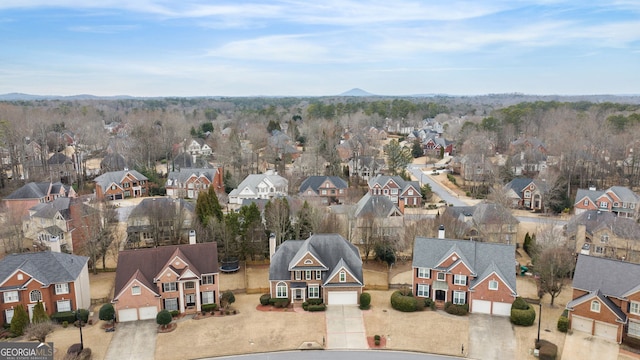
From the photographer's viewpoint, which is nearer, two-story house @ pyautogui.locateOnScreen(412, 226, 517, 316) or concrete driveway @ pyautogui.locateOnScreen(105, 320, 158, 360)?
concrete driveway @ pyautogui.locateOnScreen(105, 320, 158, 360)

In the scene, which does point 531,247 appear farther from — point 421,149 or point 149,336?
point 421,149

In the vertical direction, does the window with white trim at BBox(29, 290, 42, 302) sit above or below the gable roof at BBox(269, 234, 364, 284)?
below

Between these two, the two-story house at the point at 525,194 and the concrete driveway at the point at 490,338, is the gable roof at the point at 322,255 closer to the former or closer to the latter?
the concrete driveway at the point at 490,338

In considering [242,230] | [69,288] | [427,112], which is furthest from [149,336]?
[427,112]

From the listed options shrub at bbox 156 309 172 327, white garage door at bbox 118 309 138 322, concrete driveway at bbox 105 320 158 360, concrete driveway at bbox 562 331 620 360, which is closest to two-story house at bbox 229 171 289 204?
white garage door at bbox 118 309 138 322

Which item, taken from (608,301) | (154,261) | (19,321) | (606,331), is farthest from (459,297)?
(19,321)

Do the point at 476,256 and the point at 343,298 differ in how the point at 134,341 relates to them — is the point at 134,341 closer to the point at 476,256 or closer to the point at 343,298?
the point at 343,298

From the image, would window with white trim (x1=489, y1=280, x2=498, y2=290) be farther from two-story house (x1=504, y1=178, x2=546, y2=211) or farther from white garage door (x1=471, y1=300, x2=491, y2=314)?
two-story house (x1=504, y1=178, x2=546, y2=211)
